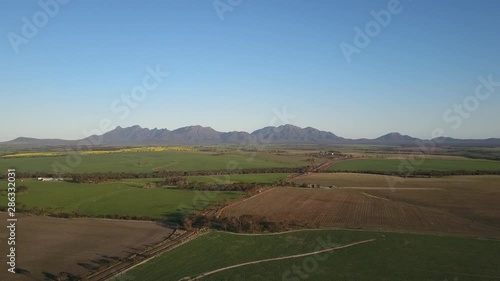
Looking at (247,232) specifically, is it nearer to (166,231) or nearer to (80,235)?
(166,231)

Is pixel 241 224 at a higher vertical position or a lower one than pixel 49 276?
Result: higher

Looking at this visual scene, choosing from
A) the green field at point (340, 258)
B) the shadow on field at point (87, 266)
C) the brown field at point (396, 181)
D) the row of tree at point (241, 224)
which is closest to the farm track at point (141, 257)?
the green field at point (340, 258)

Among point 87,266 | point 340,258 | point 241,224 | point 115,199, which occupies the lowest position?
point 340,258

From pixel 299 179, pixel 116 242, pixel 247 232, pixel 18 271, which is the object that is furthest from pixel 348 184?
pixel 18 271

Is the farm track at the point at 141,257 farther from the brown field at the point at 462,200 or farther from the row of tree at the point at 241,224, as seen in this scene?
the brown field at the point at 462,200

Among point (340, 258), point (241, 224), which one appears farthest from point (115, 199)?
point (340, 258)

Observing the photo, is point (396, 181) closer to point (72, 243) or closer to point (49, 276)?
point (72, 243)
